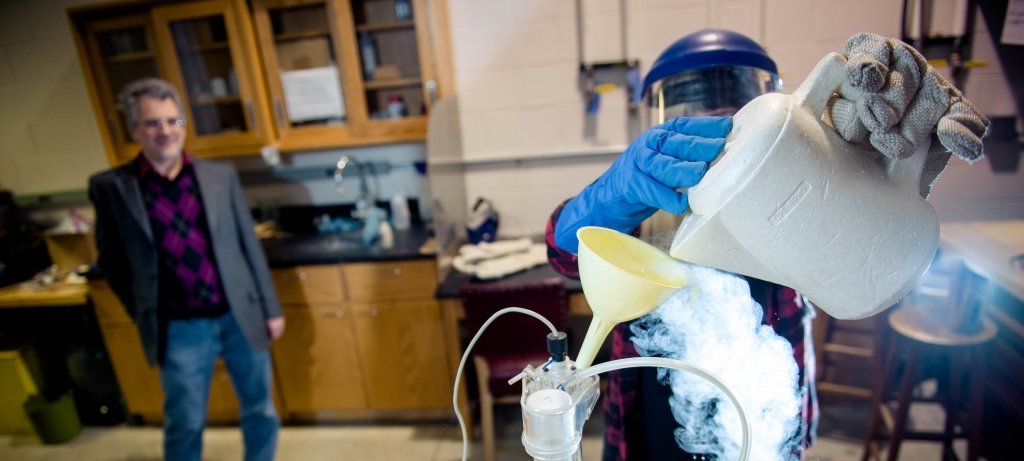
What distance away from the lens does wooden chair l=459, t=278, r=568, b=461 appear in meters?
1.62

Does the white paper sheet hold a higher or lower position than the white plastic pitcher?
higher

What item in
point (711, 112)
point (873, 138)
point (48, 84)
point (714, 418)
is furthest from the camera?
point (48, 84)

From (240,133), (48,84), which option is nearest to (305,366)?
(240,133)

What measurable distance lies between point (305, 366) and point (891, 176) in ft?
7.99

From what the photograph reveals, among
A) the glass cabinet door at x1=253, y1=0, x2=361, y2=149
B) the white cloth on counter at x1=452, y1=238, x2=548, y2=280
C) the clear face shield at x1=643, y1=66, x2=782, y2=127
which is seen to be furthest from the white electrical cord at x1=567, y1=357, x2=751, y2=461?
the glass cabinet door at x1=253, y1=0, x2=361, y2=149

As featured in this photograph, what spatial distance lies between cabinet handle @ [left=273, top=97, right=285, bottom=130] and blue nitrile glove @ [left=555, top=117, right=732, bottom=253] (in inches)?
76.9

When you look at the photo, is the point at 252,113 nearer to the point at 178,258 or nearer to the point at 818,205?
the point at 178,258

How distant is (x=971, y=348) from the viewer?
1518mm

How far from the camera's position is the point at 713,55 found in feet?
2.91

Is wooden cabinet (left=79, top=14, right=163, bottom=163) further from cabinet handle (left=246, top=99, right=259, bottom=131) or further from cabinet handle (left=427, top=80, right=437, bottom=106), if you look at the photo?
cabinet handle (left=427, top=80, right=437, bottom=106)

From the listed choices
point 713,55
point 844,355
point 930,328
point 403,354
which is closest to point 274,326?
point 403,354

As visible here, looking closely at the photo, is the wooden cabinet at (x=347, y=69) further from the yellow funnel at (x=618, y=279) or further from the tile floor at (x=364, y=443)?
the yellow funnel at (x=618, y=279)

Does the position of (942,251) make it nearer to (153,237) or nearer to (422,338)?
(422,338)

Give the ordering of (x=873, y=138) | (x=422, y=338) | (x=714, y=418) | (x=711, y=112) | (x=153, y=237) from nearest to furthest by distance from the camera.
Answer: (x=873, y=138)
(x=714, y=418)
(x=711, y=112)
(x=153, y=237)
(x=422, y=338)
